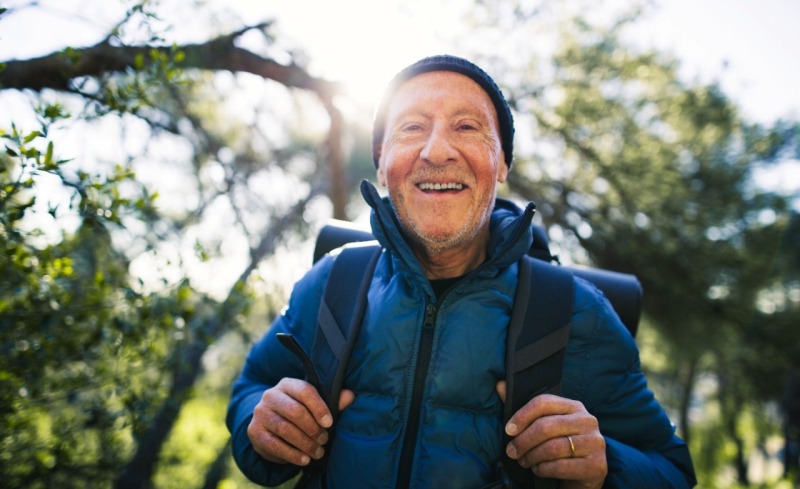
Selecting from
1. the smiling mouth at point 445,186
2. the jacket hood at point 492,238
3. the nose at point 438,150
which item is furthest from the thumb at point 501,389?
the nose at point 438,150

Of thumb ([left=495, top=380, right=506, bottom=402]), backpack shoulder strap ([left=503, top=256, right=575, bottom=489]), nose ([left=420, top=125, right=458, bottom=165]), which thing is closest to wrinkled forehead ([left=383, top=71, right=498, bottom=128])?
nose ([left=420, top=125, right=458, bottom=165])

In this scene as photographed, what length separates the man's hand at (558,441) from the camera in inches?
52.0

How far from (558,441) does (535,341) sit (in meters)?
0.34

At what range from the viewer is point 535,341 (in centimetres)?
152

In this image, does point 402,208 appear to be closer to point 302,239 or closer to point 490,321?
point 490,321

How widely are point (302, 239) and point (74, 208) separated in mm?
3854

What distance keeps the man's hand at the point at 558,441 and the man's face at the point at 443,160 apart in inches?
29.0

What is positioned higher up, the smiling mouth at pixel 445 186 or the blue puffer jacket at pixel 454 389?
the smiling mouth at pixel 445 186

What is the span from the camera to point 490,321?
5.18 feet

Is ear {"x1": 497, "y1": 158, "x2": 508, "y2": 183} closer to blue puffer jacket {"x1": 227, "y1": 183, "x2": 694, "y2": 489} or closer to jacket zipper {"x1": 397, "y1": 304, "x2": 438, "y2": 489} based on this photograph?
blue puffer jacket {"x1": 227, "y1": 183, "x2": 694, "y2": 489}

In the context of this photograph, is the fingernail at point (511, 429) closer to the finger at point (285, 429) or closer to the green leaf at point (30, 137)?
the finger at point (285, 429)

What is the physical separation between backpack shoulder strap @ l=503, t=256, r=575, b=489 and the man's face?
38 centimetres

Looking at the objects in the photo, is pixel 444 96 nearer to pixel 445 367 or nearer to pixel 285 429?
pixel 445 367

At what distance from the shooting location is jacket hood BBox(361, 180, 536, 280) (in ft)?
5.45
